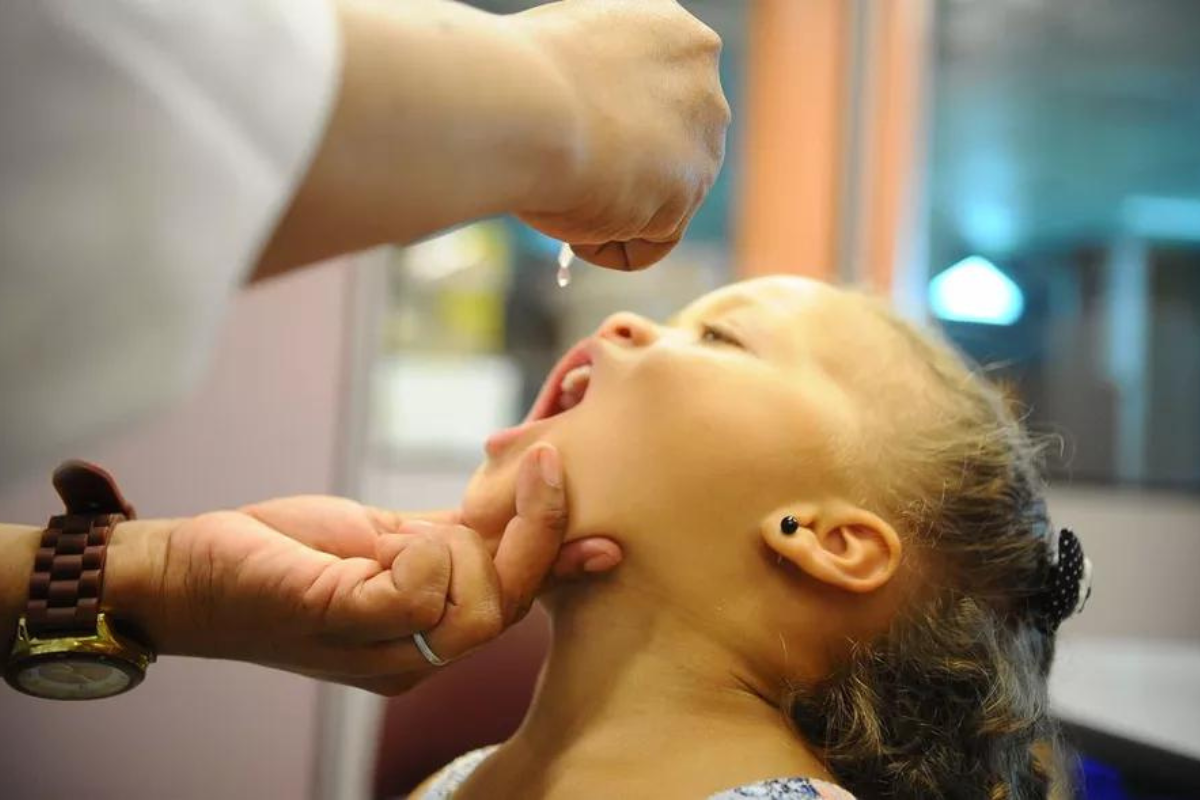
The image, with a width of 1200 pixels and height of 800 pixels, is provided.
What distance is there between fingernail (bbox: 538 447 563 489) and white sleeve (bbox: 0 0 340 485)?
470 mm

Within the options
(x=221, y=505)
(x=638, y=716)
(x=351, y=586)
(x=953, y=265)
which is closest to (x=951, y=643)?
(x=638, y=716)

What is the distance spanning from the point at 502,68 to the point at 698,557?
0.48 meters

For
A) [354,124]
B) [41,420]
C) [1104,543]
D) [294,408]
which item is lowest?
[1104,543]

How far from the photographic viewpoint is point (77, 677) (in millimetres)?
861

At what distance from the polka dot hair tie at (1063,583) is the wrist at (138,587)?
743 millimetres

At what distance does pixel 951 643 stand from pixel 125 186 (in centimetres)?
74

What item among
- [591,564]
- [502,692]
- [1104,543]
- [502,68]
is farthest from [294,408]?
[1104,543]

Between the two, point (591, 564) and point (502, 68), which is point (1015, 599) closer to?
point (591, 564)

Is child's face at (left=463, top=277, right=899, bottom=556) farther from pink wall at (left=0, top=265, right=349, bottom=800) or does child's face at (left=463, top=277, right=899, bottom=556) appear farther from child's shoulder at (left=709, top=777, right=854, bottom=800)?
pink wall at (left=0, top=265, right=349, bottom=800)

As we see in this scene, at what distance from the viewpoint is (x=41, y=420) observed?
1.42 ft

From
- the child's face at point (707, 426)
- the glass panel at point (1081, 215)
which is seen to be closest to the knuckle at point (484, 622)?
the child's face at point (707, 426)

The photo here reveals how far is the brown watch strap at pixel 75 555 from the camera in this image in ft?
2.81

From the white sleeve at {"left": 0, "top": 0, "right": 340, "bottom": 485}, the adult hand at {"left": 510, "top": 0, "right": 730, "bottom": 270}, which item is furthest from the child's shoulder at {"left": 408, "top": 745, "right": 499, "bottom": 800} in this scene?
the white sleeve at {"left": 0, "top": 0, "right": 340, "bottom": 485}

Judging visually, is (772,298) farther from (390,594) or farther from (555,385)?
(390,594)
